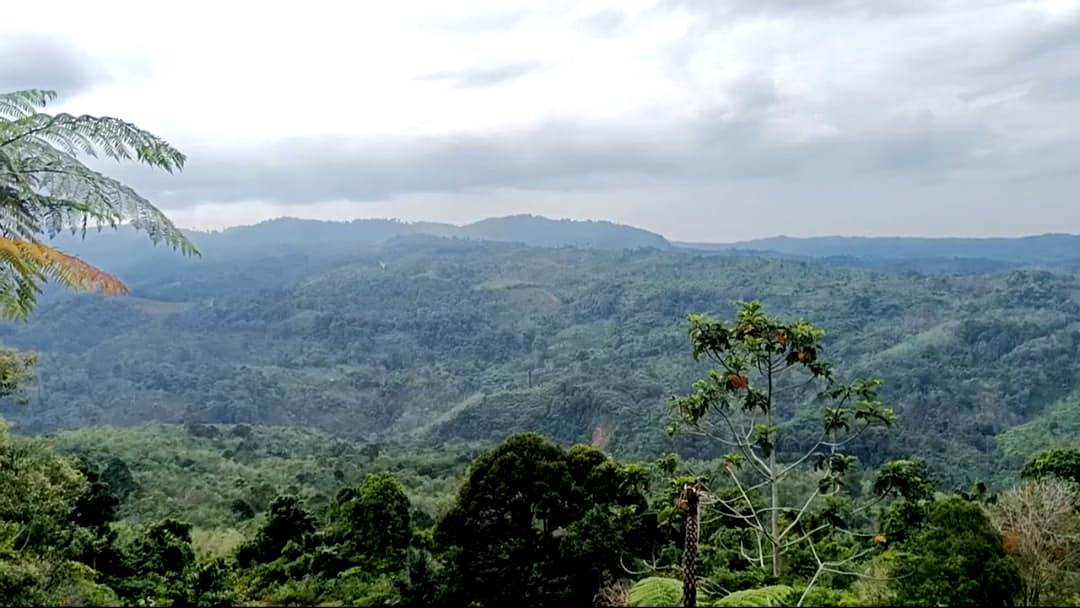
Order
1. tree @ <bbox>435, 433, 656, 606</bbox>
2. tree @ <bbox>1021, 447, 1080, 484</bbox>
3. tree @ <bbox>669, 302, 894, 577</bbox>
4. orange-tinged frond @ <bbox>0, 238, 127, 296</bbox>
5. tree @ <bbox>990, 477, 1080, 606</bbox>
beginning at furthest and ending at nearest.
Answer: tree @ <bbox>1021, 447, 1080, 484</bbox> < tree @ <bbox>435, 433, 656, 606</bbox> < tree @ <bbox>990, 477, 1080, 606</bbox> < tree @ <bbox>669, 302, 894, 577</bbox> < orange-tinged frond @ <bbox>0, 238, 127, 296</bbox>

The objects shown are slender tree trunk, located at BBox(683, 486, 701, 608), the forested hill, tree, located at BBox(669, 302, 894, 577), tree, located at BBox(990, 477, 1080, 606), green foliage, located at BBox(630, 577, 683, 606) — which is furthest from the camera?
the forested hill

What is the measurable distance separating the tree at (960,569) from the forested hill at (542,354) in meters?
50.3

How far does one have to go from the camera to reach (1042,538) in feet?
33.5

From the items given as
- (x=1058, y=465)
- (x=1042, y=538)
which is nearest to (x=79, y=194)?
(x=1042, y=538)

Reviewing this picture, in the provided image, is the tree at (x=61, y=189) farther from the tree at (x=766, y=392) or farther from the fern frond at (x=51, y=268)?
the tree at (x=766, y=392)

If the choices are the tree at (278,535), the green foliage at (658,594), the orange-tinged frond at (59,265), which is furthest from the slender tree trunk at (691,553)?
the tree at (278,535)

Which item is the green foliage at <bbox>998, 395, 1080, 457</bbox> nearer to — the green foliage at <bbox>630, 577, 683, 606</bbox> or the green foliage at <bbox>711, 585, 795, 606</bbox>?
the green foliage at <bbox>711, 585, 795, 606</bbox>

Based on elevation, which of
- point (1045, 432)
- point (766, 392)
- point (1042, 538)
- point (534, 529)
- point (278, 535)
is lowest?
point (1045, 432)

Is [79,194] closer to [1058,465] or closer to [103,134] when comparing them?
[103,134]

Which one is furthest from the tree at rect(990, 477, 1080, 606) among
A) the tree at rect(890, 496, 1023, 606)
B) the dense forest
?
the tree at rect(890, 496, 1023, 606)

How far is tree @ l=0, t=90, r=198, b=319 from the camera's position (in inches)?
336

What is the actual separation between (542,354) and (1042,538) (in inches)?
4933

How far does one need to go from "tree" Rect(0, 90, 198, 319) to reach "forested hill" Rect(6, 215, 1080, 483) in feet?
179

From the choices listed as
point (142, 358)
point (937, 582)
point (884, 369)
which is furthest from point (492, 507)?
point (142, 358)
